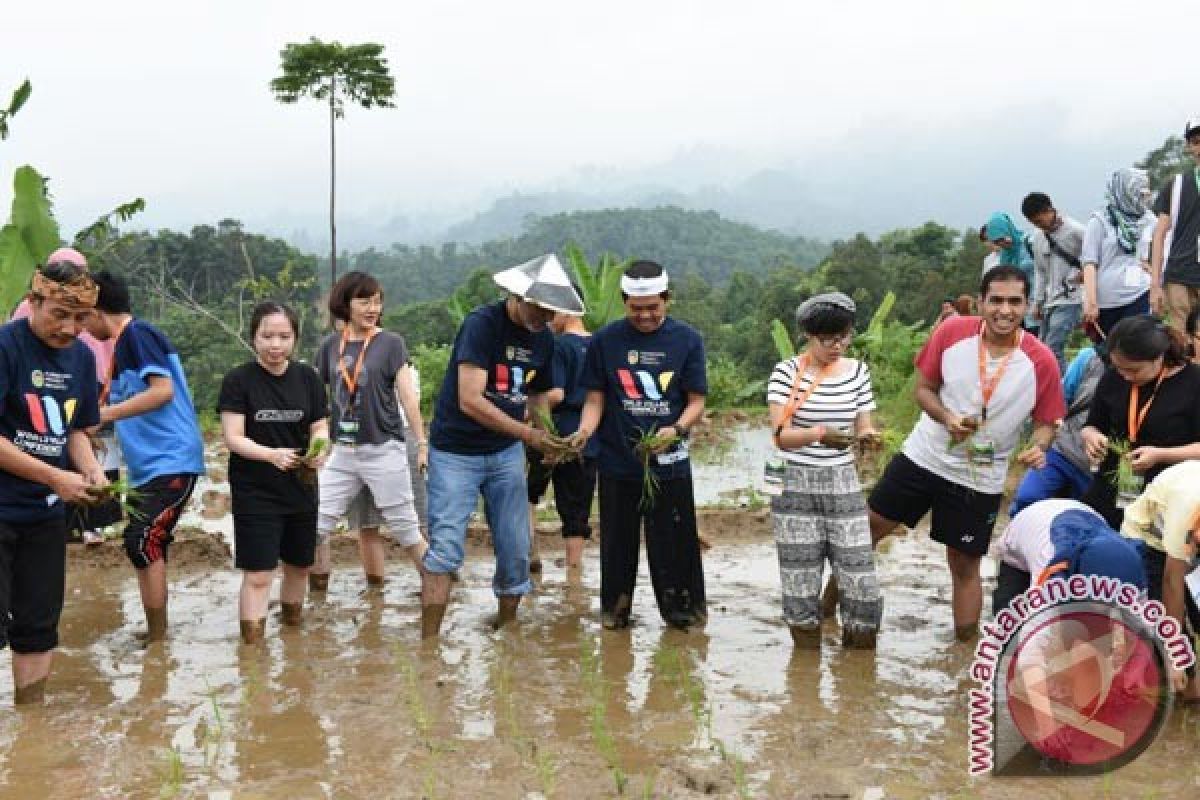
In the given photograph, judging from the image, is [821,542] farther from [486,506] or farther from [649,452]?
[486,506]

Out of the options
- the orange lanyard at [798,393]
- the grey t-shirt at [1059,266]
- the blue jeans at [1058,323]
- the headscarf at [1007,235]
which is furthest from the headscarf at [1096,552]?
the headscarf at [1007,235]

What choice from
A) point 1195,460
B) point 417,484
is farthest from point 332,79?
point 1195,460

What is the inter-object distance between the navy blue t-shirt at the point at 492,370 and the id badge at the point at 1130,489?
9.35 feet

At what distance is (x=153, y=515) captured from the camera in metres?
5.83

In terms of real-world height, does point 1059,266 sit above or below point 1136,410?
above

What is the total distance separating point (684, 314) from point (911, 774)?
27444 mm

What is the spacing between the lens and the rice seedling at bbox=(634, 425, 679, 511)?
19.4ft

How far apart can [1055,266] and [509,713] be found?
6.66 m

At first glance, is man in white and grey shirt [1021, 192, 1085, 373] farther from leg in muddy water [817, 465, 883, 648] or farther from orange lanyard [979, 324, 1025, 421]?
leg in muddy water [817, 465, 883, 648]

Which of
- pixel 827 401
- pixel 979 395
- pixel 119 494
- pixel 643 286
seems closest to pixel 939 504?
pixel 979 395

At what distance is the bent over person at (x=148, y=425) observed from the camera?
581 cm

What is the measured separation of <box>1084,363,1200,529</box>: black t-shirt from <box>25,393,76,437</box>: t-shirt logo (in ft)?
14.8

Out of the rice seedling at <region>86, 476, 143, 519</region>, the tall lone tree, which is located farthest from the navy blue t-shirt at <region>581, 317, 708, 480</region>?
the tall lone tree

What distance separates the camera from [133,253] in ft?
122
